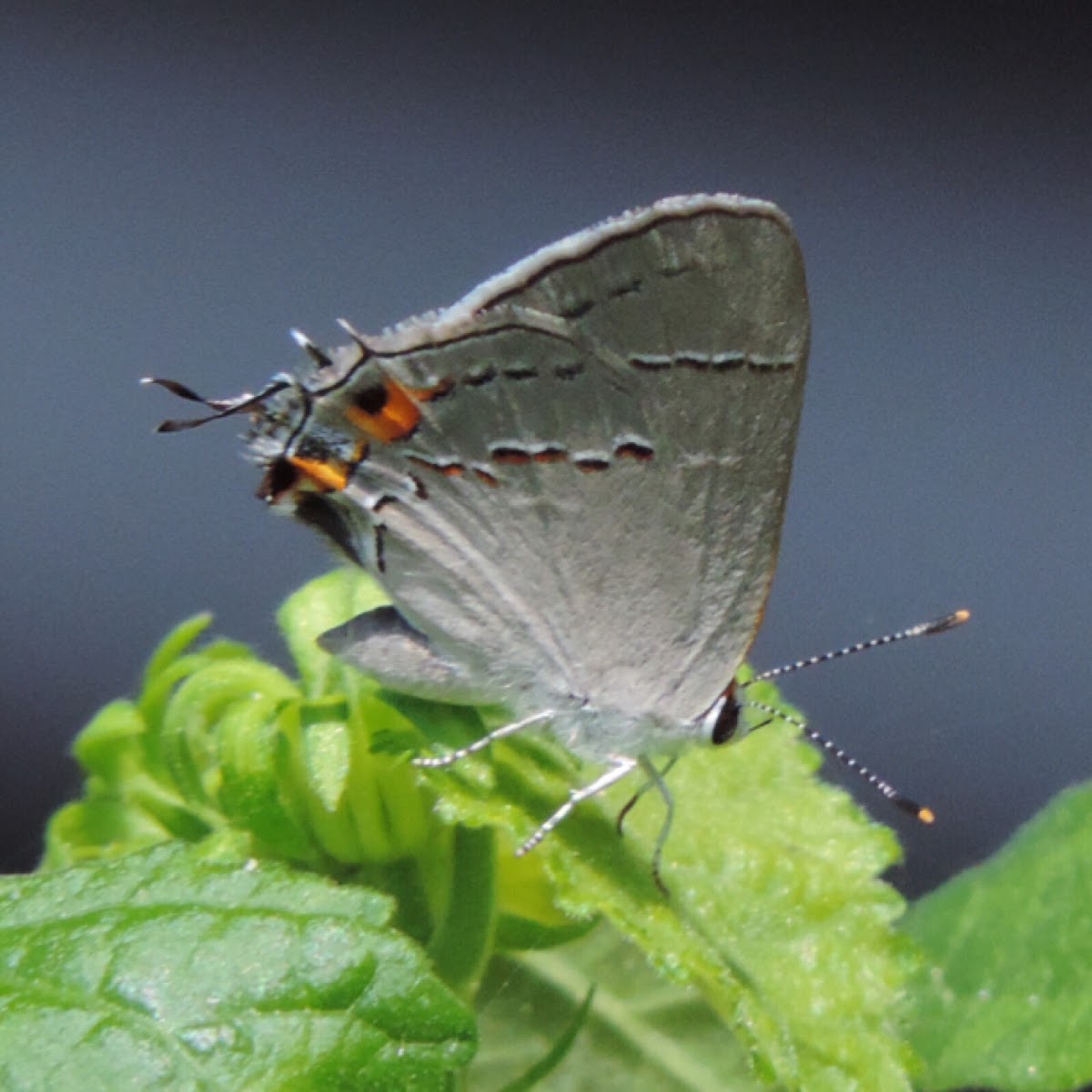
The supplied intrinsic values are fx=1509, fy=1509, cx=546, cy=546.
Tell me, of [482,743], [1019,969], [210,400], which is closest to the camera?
[210,400]

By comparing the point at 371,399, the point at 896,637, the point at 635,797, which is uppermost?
the point at 371,399

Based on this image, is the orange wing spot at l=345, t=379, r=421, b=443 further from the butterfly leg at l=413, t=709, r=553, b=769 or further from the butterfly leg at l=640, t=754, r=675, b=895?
the butterfly leg at l=640, t=754, r=675, b=895

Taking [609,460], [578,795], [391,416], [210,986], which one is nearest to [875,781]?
[578,795]

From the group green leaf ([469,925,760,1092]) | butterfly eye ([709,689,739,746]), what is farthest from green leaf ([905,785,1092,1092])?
butterfly eye ([709,689,739,746])

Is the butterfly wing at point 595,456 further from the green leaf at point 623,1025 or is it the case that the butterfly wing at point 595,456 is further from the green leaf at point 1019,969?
the green leaf at point 1019,969

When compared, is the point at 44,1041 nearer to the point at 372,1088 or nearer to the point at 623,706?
the point at 372,1088

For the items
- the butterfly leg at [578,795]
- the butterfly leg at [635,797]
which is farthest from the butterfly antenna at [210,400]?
the butterfly leg at [635,797]

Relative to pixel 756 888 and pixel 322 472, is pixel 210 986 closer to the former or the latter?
pixel 322 472
